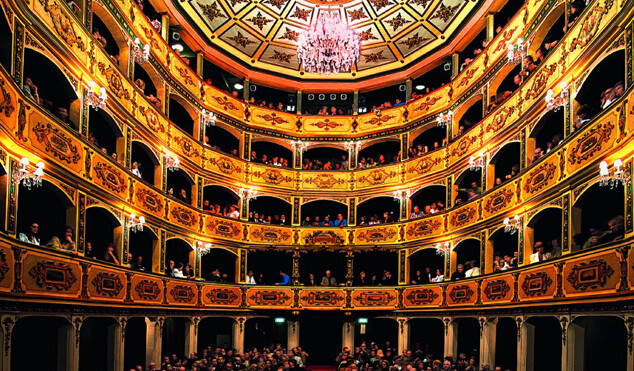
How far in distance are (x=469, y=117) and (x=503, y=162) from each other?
4.15 meters

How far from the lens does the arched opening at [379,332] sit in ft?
93.0

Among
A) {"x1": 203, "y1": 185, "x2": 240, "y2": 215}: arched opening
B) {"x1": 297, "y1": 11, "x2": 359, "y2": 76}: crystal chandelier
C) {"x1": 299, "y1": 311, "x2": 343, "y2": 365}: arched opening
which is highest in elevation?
{"x1": 297, "y1": 11, "x2": 359, "y2": 76}: crystal chandelier

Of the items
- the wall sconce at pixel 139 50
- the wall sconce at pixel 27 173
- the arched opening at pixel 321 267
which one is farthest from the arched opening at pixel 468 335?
the wall sconce at pixel 27 173

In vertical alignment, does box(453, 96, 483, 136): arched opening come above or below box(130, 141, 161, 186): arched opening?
above

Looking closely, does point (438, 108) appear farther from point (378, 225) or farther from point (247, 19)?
point (247, 19)

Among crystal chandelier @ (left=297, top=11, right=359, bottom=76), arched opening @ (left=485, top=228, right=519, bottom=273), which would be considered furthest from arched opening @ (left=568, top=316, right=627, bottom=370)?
crystal chandelier @ (left=297, top=11, right=359, bottom=76)

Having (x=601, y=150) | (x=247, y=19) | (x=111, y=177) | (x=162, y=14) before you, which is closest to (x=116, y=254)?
(x=111, y=177)

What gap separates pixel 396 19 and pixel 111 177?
15.0m

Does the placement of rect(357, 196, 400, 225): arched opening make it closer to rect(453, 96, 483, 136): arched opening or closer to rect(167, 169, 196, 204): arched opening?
rect(453, 96, 483, 136): arched opening

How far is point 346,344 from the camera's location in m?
27.4

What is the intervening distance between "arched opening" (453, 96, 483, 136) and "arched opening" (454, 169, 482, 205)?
1.95 meters

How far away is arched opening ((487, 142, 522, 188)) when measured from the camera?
68.8 feet

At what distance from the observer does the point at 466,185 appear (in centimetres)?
2491

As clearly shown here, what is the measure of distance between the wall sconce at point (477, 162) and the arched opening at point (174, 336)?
45.0 feet
